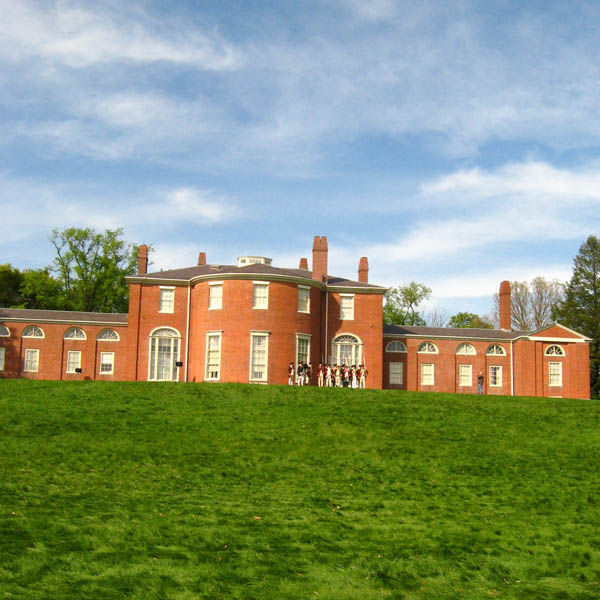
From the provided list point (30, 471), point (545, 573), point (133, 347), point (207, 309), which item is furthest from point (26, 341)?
point (545, 573)

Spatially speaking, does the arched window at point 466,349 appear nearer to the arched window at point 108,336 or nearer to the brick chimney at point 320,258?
the brick chimney at point 320,258

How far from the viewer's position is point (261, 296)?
38.0 metres

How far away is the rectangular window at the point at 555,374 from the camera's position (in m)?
46.1

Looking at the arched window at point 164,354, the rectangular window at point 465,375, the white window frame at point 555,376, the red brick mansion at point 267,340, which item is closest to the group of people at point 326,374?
the red brick mansion at point 267,340

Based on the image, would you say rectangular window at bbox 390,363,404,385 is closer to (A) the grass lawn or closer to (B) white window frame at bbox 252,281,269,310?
(B) white window frame at bbox 252,281,269,310

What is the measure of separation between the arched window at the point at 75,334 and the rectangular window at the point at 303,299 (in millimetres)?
15576

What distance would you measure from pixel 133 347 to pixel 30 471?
73.9ft

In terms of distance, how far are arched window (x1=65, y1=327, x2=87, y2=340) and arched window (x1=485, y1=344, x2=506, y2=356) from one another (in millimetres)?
27328

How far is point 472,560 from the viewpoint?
12.5 meters

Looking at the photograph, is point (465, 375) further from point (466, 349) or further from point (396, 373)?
point (396, 373)

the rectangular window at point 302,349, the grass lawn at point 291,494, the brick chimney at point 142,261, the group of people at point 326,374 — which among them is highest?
the brick chimney at point 142,261

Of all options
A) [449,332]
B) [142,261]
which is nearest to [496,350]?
[449,332]

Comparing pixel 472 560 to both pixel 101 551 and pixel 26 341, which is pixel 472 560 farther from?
pixel 26 341

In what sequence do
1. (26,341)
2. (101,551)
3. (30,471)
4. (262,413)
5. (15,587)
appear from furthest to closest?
(26,341)
(262,413)
(30,471)
(101,551)
(15,587)
